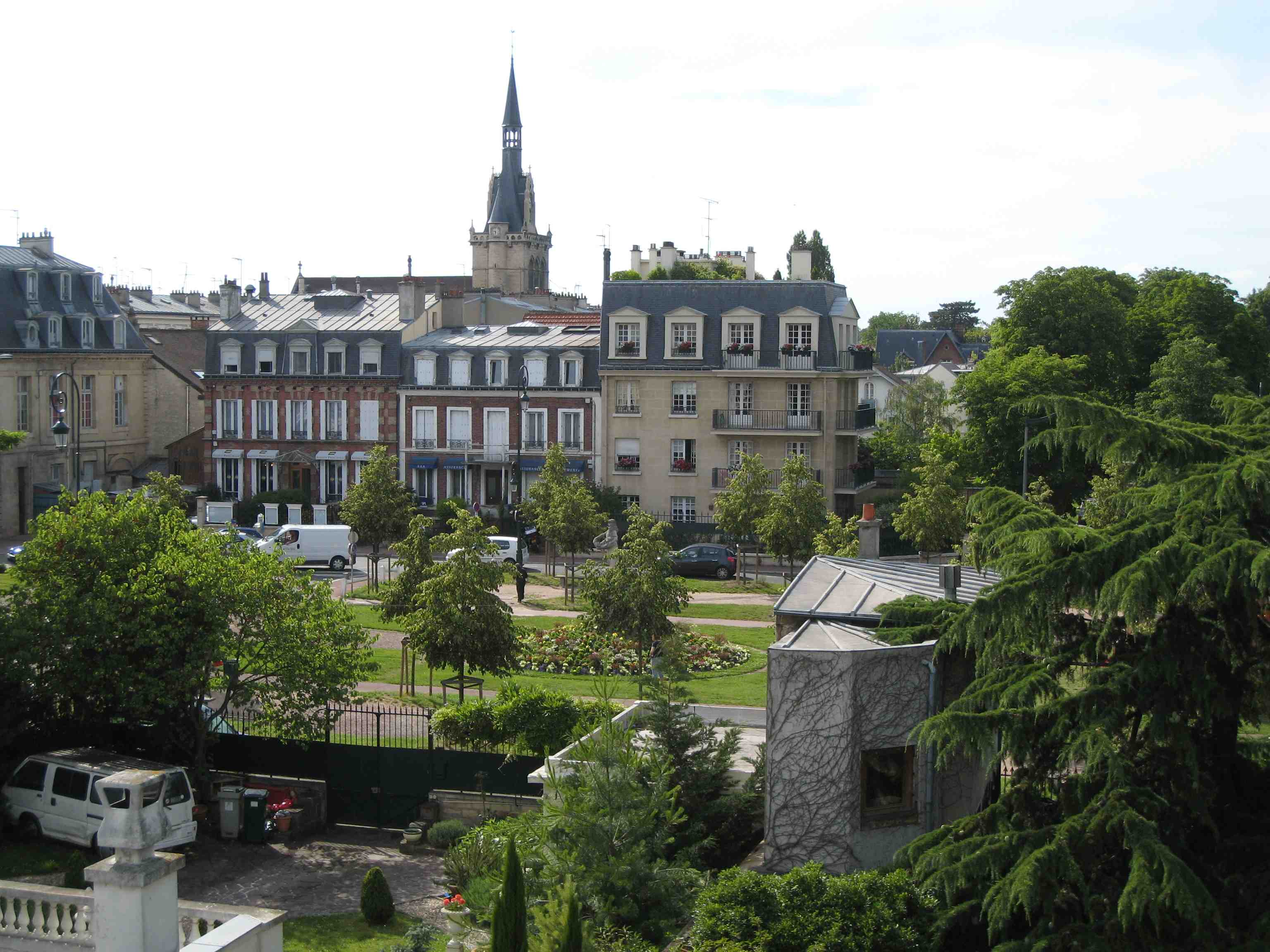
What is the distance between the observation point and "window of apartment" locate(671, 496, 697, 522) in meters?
49.2

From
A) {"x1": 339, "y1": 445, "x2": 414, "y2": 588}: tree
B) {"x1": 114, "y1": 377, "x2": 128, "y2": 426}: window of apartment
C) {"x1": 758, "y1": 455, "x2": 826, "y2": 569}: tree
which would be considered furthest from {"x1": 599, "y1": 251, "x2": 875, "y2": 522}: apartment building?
{"x1": 114, "y1": 377, "x2": 128, "y2": 426}: window of apartment

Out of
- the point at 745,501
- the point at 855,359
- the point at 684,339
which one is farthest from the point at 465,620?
the point at 855,359

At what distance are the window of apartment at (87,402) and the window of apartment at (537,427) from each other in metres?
18.5

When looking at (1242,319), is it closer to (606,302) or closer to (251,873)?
(606,302)

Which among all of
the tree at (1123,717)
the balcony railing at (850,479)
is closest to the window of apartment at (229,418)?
the balcony railing at (850,479)

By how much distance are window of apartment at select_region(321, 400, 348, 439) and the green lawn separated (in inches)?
1444

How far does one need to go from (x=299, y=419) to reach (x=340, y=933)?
38.4m

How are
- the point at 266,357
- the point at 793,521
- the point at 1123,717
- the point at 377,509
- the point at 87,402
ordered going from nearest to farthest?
the point at 1123,717 → the point at 793,521 → the point at 377,509 → the point at 266,357 → the point at 87,402

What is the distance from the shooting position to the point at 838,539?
33781 mm

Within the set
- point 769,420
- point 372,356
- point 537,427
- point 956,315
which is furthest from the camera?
point 956,315

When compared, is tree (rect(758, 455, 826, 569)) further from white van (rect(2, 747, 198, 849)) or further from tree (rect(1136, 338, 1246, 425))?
white van (rect(2, 747, 198, 849))

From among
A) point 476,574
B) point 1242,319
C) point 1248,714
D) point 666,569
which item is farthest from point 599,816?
point 1242,319

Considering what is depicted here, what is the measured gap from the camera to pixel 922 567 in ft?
66.7

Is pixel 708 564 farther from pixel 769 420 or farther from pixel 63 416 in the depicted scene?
pixel 63 416
